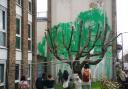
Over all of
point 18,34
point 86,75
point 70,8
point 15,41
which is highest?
point 70,8

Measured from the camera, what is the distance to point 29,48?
29.2 m

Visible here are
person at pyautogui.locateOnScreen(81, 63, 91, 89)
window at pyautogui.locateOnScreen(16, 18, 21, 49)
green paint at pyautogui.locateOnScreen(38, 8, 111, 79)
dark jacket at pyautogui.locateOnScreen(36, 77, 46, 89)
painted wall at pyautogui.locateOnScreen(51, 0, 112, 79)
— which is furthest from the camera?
painted wall at pyautogui.locateOnScreen(51, 0, 112, 79)

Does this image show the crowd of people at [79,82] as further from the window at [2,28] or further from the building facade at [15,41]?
the window at [2,28]

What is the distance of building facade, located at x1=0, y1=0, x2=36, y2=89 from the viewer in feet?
74.7

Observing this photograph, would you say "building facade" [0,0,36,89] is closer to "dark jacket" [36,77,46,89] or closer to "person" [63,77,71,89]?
"dark jacket" [36,77,46,89]

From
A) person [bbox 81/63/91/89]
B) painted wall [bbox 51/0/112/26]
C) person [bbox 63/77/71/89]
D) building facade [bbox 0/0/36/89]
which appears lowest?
person [bbox 63/77/71/89]

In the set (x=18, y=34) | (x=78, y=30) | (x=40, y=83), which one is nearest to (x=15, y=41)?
(x=18, y=34)

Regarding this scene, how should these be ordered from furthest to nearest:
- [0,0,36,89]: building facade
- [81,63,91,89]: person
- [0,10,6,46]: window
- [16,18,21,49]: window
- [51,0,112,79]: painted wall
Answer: [51,0,112,79]: painted wall → [16,18,21,49]: window → [0,0,36,89]: building facade → [0,10,6,46]: window → [81,63,91,89]: person

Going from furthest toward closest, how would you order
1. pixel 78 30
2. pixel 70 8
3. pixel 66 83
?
pixel 70 8, pixel 78 30, pixel 66 83

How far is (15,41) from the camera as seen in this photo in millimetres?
24453

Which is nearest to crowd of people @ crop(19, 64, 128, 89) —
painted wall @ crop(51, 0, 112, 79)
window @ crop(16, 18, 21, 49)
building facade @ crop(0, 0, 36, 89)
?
building facade @ crop(0, 0, 36, 89)

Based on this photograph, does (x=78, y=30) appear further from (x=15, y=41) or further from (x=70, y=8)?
(x=15, y=41)

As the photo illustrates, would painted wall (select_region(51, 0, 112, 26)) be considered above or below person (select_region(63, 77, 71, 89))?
above

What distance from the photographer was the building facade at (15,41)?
22781mm
